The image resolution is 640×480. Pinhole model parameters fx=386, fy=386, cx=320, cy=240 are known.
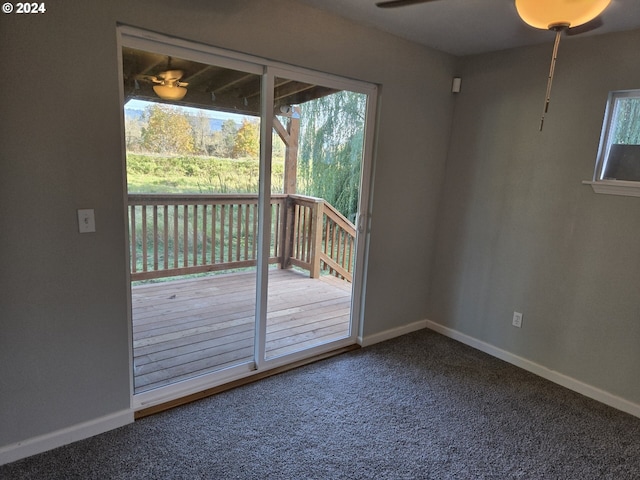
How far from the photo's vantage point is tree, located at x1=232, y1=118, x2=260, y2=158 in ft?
8.02

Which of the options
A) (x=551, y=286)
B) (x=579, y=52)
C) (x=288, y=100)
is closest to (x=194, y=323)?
(x=288, y=100)

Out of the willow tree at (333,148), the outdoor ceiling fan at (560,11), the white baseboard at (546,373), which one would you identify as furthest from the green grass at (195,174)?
the white baseboard at (546,373)

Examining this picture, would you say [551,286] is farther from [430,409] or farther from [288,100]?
[288,100]

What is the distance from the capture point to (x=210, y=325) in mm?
3148

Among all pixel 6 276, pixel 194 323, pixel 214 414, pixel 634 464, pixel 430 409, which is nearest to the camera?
pixel 6 276

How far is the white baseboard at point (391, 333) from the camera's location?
127 inches

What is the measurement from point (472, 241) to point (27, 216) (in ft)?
9.85

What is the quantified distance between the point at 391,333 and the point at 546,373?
3.90ft

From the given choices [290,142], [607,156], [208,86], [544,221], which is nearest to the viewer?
[208,86]

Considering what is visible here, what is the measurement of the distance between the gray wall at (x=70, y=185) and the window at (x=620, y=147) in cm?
194

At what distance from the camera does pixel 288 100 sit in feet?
8.39

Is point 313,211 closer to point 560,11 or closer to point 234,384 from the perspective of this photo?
point 234,384

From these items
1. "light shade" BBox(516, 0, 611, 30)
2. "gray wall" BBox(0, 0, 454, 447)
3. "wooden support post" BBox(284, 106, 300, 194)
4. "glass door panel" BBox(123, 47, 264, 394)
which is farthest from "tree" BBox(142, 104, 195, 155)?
"light shade" BBox(516, 0, 611, 30)

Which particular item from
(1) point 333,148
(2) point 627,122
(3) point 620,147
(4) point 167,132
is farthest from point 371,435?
(2) point 627,122
